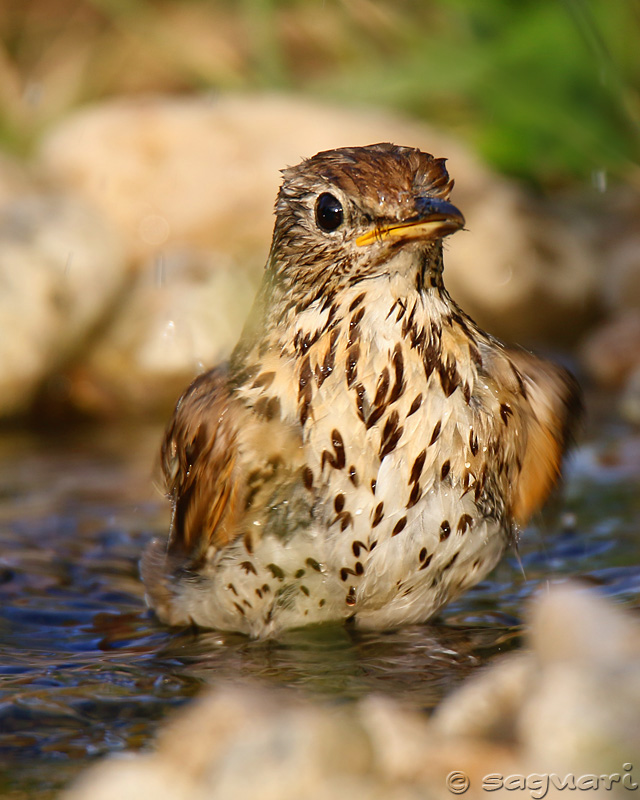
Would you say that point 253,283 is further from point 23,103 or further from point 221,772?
point 221,772

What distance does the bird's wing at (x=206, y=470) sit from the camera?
3.62 m

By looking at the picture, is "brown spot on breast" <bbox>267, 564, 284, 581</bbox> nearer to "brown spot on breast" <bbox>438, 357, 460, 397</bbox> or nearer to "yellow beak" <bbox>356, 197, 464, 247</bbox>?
"brown spot on breast" <bbox>438, 357, 460, 397</bbox>

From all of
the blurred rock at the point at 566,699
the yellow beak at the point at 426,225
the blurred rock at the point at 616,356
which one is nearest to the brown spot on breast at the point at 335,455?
the yellow beak at the point at 426,225

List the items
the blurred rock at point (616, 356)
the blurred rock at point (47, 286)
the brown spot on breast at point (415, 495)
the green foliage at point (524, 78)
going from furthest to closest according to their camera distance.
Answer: the green foliage at point (524, 78) < the blurred rock at point (616, 356) < the blurred rock at point (47, 286) < the brown spot on breast at point (415, 495)

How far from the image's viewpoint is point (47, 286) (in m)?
7.06

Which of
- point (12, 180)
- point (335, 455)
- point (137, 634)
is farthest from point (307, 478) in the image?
point (12, 180)

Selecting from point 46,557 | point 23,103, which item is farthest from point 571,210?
point 46,557

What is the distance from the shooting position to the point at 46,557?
478cm

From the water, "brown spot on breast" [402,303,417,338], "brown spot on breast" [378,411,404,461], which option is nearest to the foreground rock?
the water

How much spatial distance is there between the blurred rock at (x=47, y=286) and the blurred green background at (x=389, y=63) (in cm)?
231

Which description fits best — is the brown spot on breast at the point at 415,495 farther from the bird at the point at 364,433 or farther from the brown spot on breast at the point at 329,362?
the brown spot on breast at the point at 329,362

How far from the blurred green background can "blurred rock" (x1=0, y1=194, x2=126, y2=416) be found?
7.58ft

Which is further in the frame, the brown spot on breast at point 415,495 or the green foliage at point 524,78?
the green foliage at point 524,78

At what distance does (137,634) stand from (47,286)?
3425 mm
